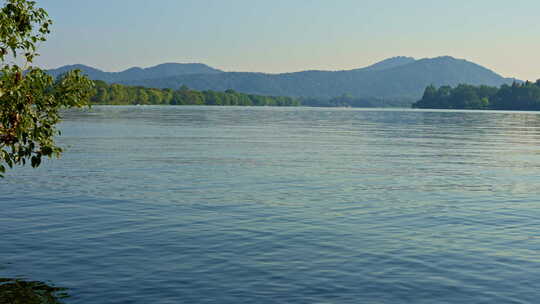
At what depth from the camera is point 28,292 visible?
1528cm

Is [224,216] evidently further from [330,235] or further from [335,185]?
[335,185]

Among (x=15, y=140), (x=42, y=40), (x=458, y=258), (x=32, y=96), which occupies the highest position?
(x=42, y=40)

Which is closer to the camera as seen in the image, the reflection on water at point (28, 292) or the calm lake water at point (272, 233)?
the reflection on water at point (28, 292)

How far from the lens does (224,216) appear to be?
2522 centimetres

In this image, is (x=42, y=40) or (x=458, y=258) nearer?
(x=42, y=40)

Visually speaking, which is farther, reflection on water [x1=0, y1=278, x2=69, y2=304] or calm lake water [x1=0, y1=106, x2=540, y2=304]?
calm lake water [x1=0, y1=106, x2=540, y2=304]

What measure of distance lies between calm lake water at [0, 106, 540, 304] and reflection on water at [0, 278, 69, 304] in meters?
0.36

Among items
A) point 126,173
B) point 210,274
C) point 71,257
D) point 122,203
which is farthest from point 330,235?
point 126,173

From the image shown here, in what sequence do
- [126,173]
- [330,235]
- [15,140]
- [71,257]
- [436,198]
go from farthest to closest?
[126,173] → [436,198] → [330,235] → [71,257] → [15,140]

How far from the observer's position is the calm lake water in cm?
1603

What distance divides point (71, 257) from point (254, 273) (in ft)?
19.0

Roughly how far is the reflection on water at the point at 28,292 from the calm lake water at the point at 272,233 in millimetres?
356

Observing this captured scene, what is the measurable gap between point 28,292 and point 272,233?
9.23 m

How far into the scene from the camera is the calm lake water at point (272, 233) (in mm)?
16031
